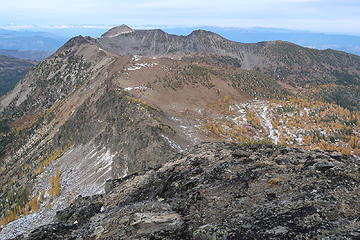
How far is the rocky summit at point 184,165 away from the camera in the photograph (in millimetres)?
11852

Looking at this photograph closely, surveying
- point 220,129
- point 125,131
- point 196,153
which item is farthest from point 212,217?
point 220,129

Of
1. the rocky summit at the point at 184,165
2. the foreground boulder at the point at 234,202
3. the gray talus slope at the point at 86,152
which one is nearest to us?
the foreground boulder at the point at 234,202

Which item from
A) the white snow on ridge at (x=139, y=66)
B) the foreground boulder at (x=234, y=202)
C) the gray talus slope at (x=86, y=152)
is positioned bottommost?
the gray talus slope at (x=86, y=152)

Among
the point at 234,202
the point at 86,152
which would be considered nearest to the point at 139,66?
the point at 86,152

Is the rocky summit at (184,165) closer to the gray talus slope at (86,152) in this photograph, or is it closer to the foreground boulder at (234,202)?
the foreground boulder at (234,202)

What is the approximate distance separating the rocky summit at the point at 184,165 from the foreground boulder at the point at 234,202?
0.06m

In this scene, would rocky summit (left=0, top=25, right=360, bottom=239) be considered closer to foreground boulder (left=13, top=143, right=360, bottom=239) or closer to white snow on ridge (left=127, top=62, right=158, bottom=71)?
foreground boulder (left=13, top=143, right=360, bottom=239)

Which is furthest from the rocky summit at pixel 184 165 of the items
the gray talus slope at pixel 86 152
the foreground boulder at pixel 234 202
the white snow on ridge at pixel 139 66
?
the white snow on ridge at pixel 139 66

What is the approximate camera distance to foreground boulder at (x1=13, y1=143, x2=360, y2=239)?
10.7 meters

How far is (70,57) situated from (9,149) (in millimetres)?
52962

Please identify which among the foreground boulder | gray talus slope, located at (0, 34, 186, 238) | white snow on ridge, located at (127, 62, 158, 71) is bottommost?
gray talus slope, located at (0, 34, 186, 238)

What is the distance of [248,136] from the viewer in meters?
43.0

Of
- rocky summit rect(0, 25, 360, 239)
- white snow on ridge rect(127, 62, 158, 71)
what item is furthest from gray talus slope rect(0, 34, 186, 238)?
white snow on ridge rect(127, 62, 158, 71)

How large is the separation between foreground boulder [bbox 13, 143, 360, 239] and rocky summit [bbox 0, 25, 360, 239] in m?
0.06
